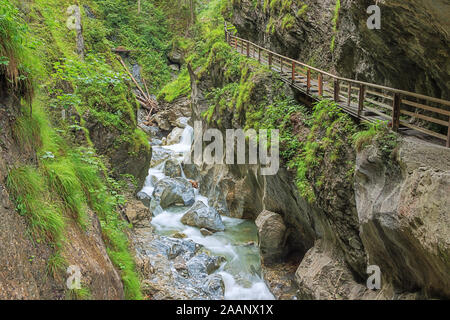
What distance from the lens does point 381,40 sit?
741cm

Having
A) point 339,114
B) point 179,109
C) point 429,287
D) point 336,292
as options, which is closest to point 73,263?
point 429,287

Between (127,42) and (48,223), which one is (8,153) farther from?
(127,42)

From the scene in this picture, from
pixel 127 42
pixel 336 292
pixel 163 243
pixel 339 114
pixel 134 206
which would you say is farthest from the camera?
pixel 127 42

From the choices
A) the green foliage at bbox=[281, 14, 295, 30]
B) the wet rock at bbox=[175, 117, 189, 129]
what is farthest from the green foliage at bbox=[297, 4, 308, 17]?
the wet rock at bbox=[175, 117, 189, 129]

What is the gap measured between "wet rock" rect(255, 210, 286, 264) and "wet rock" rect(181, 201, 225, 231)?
10.9ft

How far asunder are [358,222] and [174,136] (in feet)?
59.6

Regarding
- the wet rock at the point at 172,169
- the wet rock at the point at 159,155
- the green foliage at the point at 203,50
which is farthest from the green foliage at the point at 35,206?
the wet rock at the point at 159,155

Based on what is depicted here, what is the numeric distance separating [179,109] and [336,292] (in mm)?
21274

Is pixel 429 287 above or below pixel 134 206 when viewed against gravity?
above

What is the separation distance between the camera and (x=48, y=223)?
12.3 feet

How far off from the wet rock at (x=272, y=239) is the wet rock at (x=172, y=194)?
6.36 metres

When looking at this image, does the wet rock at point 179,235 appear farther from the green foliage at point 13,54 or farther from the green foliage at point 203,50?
the green foliage at point 13,54

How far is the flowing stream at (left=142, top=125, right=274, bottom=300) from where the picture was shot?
9.63 metres

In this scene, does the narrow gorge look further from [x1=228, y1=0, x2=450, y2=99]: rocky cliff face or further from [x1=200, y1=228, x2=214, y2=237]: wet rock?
[x1=200, y1=228, x2=214, y2=237]: wet rock
